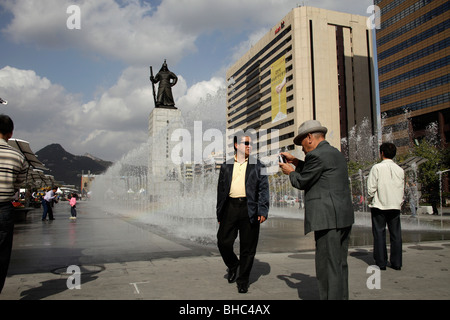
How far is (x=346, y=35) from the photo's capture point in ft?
303

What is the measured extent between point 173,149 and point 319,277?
2500 cm

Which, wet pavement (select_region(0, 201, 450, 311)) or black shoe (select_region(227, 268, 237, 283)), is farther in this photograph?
black shoe (select_region(227, 268, 237, 283))

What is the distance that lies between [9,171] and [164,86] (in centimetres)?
2796

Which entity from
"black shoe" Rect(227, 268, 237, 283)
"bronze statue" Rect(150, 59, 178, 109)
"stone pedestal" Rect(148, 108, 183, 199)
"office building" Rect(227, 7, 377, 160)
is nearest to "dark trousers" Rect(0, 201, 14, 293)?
"black shoe" Rect(227, 268, 237, 283)

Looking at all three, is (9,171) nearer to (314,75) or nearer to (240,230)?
(240,230)

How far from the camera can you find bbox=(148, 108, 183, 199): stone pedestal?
2719 cm

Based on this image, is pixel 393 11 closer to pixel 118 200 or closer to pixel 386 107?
pixel 386 107

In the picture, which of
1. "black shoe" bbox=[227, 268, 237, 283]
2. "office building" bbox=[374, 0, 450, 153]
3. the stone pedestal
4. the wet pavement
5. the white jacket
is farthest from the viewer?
"office building" bbox=[374, 0, 450, 153]

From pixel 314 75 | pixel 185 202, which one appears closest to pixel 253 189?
pixel 185 202

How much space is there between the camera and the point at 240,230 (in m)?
4.11

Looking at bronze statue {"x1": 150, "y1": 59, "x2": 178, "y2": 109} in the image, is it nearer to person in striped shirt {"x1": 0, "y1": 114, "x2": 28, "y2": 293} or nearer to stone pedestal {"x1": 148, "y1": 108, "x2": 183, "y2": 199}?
stone pedestal {"x1": 148, "y1": 108, "x2": 183, "y2": 199}

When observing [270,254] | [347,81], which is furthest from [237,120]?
[270,254]

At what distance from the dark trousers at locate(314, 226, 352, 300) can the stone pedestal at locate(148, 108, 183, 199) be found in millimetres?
23213

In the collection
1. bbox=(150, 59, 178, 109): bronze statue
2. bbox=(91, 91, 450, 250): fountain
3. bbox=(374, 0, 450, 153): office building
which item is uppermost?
bbox=(374, 0, 450, 153): office building
